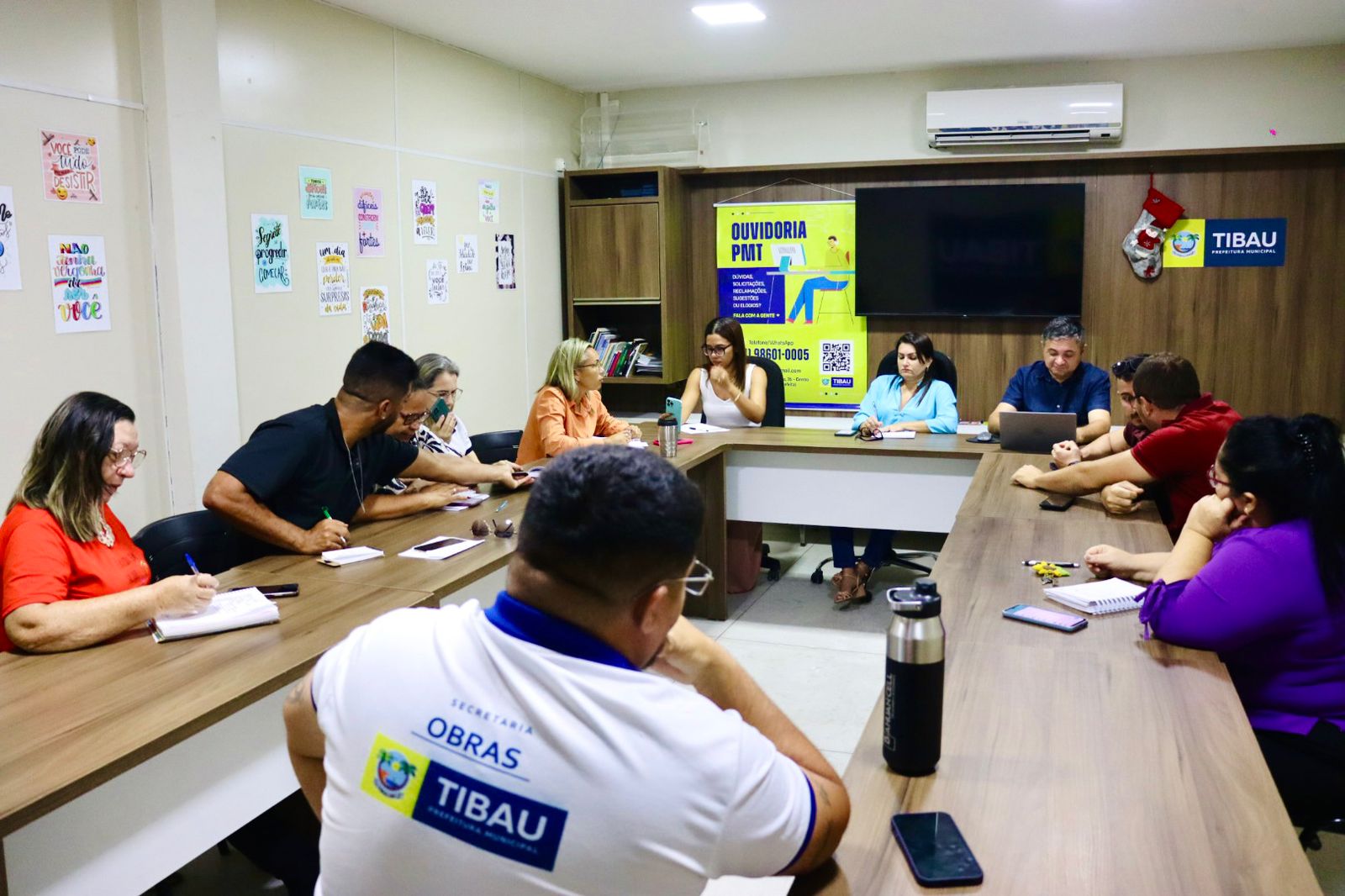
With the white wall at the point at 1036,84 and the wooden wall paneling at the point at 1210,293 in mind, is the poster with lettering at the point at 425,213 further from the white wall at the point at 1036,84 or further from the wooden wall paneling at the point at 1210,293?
the wooden wall paneling at the point at 1210,293

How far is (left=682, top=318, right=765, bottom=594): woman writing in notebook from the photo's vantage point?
5312mm

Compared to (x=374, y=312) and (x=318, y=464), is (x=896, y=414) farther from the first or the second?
(x=318, y=464)

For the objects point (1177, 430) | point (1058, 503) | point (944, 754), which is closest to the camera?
point (944, 754)

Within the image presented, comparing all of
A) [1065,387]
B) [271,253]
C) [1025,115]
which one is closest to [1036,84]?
[1025,115]

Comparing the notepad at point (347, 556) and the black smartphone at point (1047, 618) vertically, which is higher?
the notepad at point (347, 556)

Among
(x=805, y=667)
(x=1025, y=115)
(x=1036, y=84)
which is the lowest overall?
(x=805, y=667)

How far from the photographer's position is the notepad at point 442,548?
9.53 feet

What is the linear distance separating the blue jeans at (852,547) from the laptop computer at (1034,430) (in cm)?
86

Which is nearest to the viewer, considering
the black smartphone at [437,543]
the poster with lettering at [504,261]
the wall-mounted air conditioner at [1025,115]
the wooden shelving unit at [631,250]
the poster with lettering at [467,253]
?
the black smartphone at [437,543]

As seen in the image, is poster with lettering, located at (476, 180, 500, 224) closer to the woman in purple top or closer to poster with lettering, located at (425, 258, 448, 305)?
poster with lettering, located at (425, 258, 448, 305)

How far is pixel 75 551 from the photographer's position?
7.57 feet

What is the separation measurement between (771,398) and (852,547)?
0.93m

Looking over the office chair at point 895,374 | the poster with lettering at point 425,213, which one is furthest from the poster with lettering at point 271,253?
the office chair at point 895,374

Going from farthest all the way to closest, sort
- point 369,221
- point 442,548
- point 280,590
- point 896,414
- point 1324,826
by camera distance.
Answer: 1. point 896,414
2. point 369,221
3. point 442,548
4. point 280,590
5. point 1324,826
